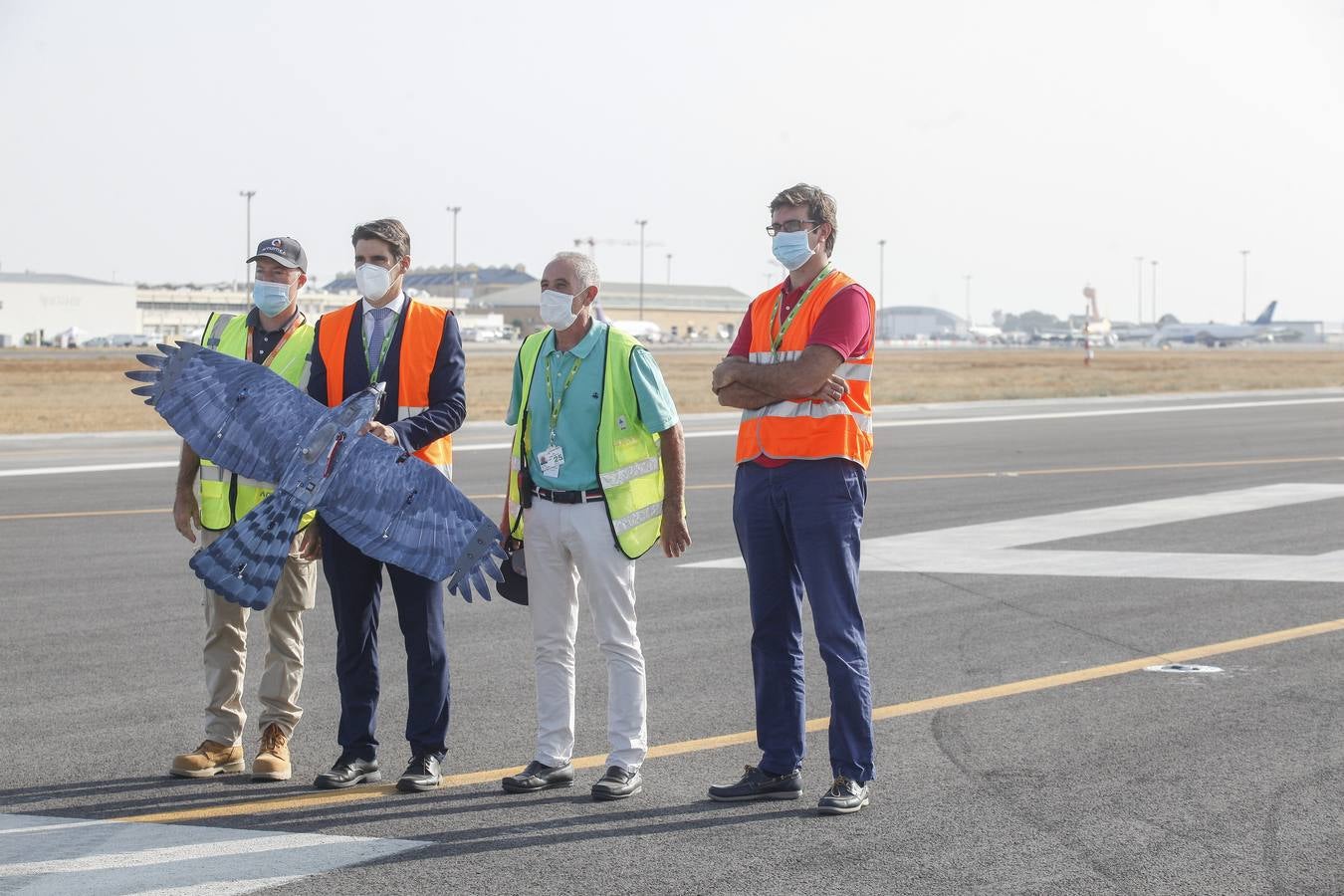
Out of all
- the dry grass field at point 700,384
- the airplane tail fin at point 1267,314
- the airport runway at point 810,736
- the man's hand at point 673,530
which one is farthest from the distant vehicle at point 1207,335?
the man's hand at point 673,530

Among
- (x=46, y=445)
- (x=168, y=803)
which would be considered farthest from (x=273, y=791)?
(x=46, y=445)

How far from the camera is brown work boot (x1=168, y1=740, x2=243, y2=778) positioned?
6.11 meters

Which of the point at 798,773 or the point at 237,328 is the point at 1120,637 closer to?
the point at 798,773

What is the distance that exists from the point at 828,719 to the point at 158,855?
10.7 ft

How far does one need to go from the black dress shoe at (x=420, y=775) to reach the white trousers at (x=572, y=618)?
1.36 feet

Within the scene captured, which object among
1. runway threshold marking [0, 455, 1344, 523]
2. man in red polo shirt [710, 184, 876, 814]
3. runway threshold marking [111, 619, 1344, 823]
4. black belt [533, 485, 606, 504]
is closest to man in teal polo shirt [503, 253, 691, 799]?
black belt [533, 485, 606, 504]

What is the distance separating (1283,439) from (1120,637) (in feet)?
58.1

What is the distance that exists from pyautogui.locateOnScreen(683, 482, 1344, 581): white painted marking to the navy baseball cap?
5.85 metres

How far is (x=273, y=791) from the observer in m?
5.95

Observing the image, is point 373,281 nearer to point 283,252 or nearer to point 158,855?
point 283,252

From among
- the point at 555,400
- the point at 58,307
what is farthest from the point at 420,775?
the point at 58,307

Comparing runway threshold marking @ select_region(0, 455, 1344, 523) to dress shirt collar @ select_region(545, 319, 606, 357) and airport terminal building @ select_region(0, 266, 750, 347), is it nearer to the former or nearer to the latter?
dress shirt collar @ select_region(545, 319, 606, 357)

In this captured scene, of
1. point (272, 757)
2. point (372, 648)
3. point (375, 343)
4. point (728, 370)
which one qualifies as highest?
point (375, 343)

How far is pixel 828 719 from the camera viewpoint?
7184 millimetres
